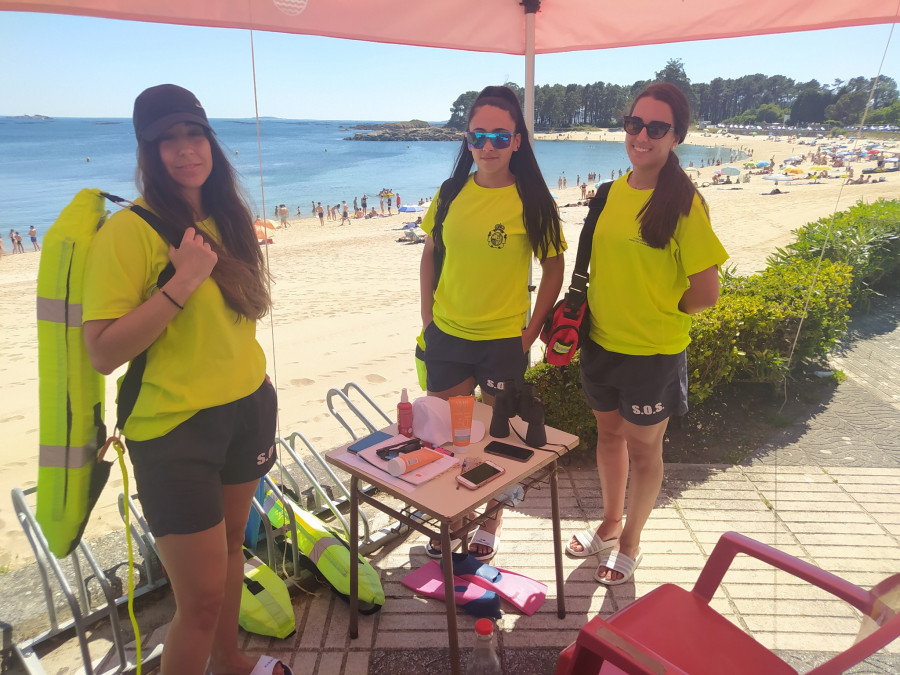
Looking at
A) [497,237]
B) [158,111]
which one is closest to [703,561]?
[497,237]

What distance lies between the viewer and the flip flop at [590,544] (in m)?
3.29

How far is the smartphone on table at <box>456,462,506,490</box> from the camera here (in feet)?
7.07

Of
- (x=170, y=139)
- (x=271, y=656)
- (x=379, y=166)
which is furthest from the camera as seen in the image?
(x=379, y=166)

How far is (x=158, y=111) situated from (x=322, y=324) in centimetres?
771

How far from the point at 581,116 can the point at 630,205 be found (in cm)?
4550

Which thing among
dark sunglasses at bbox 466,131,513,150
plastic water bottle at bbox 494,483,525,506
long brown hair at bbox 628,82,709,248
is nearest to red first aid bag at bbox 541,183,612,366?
long brown hair at bbox 628,82,709,248

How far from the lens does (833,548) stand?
11.1 feet

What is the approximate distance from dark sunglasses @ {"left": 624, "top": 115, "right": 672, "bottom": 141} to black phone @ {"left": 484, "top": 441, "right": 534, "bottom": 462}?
1.48 metres

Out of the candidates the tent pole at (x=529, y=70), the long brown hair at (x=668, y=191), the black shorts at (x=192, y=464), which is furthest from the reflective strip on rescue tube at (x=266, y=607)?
the tent pole at (x=529, y=70)

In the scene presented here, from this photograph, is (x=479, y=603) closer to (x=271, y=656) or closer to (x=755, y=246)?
(x=271, y=656)

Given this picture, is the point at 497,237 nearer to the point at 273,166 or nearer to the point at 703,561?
the point at 703,561

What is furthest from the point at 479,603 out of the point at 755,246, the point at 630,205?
the point at 755,246

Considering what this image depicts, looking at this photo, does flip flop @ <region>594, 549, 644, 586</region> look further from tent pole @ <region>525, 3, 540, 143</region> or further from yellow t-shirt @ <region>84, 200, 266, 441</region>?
tent pole @ <region>525, 3, 540, 143</region>

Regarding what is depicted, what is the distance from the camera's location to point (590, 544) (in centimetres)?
331
